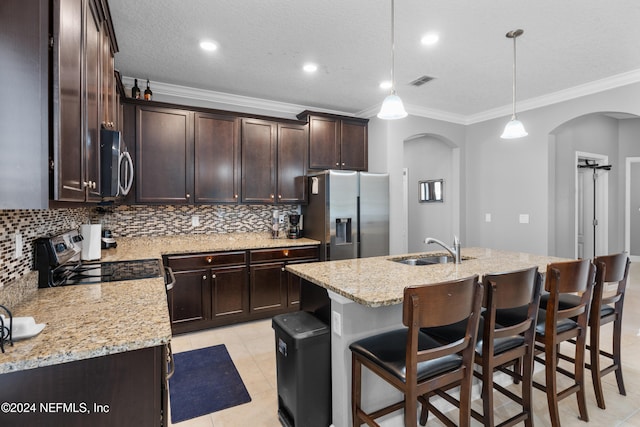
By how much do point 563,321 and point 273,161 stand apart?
3216 millimetres

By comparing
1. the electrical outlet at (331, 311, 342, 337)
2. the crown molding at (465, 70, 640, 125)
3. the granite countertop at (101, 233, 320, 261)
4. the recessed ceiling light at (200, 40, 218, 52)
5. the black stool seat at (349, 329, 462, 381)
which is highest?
the recessed ceiling light at (200, 40, 218, 52)

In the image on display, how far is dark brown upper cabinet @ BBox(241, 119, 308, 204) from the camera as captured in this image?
3973 millimetres

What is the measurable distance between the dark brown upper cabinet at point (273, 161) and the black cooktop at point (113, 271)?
5.33 ft

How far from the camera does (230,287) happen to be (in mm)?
3533

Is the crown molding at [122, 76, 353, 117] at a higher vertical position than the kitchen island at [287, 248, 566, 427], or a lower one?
higher

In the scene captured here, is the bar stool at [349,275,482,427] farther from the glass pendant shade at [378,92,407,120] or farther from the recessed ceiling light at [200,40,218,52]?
the recessed ceiling light at [200,40,218,52]

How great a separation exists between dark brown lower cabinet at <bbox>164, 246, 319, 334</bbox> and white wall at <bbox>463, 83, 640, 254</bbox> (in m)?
2.85

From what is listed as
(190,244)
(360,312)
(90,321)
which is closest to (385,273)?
(360,312)

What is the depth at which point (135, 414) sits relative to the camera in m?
1.11

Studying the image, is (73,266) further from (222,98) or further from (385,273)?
(222,98)

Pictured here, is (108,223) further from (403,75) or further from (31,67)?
(403,75)

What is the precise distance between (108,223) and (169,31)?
2188 millimetres

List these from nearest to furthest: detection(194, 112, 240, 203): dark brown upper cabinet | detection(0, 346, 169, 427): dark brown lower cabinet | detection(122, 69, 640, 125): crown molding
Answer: detection(0, 346, 169, 427): dark brown lower cabinet → detection(122, 69, 640, 125): crown molding → detection(194, 112, 240, 203): dark brown upper cabinet

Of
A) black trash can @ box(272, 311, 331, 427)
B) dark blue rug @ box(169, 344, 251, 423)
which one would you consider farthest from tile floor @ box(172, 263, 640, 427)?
black trash can @ box(272, 311, 331, 427)
